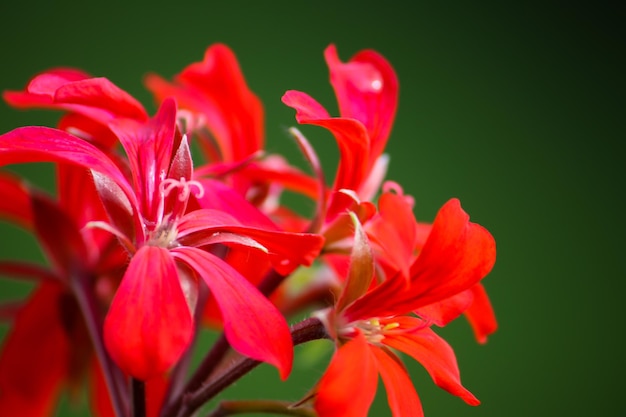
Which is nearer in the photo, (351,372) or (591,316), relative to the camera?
(351,372)

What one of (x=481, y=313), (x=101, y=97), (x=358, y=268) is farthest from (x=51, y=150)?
(x=481, y=313)

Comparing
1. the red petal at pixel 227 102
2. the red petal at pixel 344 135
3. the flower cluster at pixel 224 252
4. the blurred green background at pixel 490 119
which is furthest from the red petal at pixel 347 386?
the blurred green background at pixel 490 119

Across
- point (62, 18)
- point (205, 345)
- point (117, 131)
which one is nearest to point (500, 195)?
point (205, 345)

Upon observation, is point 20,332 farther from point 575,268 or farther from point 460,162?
point 575,268

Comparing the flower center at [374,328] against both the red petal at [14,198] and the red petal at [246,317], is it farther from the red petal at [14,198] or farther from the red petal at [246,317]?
the red petal at [14,198]

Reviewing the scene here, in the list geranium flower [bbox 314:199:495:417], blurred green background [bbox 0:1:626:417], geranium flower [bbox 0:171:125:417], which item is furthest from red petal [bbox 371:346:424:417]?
blurred green background [bbox 0:1:626:417]
